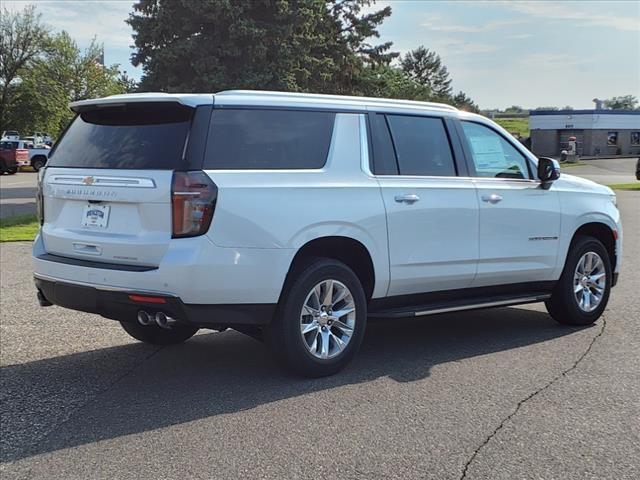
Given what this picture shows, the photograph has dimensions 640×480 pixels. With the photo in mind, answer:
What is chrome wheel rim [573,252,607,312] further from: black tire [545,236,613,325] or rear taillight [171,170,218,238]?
rear taillight [171,170,218,238]

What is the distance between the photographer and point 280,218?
4879mm

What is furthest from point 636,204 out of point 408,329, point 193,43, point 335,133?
point 335,133

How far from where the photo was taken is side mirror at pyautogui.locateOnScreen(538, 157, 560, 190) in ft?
21.6

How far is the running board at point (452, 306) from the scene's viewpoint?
5.62 meters

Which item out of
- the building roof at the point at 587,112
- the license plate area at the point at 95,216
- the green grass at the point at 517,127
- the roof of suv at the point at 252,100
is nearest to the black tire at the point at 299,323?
the roof of suv at the point at 252,100

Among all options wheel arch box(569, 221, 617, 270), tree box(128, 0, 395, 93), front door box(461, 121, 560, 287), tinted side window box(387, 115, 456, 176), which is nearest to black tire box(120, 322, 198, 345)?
tinted side window box(387, 115, 456, 176)

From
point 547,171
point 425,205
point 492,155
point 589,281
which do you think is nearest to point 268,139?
point 425,205

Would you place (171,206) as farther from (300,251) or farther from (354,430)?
(354,430)

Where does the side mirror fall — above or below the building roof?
below

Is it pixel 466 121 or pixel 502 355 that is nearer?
pixel 502 355

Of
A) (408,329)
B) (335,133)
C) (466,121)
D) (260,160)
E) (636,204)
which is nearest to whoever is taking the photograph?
(260,160)

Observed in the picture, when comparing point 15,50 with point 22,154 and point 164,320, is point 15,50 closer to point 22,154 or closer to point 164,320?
point 22,154

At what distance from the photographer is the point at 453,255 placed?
593cm

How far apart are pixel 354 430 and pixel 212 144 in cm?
202
